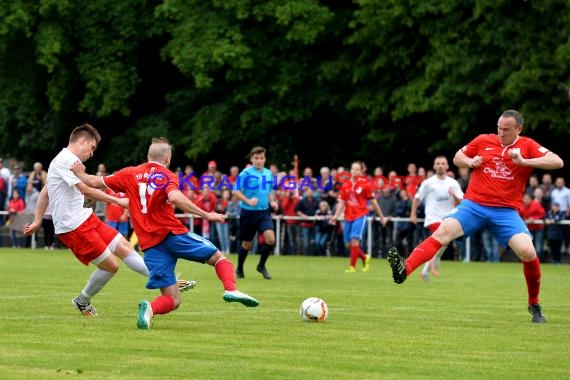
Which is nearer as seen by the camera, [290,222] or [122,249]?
[122,249]

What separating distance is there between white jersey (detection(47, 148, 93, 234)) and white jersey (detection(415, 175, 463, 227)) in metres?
10.9

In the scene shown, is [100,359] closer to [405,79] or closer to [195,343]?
[195,343]

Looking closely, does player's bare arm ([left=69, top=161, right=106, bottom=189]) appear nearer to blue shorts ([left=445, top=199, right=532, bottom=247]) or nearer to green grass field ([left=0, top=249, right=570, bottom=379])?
green grass field ([left=0, top=249, right=570, bottom=379])

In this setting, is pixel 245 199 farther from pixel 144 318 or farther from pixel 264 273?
pixel 144 318

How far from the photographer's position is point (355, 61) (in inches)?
1512

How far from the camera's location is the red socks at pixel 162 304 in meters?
12.0

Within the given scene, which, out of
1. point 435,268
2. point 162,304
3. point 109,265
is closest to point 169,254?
point 162,304

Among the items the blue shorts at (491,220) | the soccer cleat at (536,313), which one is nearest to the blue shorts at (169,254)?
the blue shorts at (491,220)

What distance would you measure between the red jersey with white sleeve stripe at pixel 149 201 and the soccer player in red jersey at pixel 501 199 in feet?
9.34

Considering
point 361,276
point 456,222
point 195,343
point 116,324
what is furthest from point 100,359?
point 361,276

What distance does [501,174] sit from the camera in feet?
44.8

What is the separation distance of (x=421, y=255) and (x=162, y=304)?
2.90 metres

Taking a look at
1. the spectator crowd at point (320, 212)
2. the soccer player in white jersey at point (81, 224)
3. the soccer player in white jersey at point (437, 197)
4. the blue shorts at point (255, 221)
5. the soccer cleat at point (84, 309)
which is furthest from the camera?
the spectator crowd at point (320, 212)

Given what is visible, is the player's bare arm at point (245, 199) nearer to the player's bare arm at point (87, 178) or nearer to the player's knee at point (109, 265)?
the player's knee at point (109, 265)
